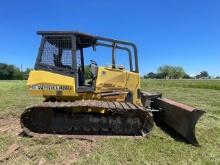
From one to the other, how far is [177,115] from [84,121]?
7.74 ft

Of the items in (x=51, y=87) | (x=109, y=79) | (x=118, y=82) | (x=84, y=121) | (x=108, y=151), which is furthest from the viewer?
(x=118, y=82)

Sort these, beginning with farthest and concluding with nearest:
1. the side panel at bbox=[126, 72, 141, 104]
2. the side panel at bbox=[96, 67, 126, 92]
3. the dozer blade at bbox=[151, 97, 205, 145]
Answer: the side panel at bbox=[126, 72, 141, 104]
the side panel at bbox=[96, 67, 126, 92]
the dozer blade at bbox=[151, 97, 205, 145]

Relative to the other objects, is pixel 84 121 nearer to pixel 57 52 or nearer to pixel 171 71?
pixel 57 52

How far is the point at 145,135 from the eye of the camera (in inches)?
295

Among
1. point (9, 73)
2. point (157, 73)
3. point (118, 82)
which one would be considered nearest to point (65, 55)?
point (118, 82)

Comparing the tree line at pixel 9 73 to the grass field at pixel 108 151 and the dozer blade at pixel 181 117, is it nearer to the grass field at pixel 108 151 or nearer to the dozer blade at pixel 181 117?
the dozer blade at pixel 181 117

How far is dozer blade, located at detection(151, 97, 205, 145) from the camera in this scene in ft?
23.6

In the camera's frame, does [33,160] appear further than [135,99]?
No

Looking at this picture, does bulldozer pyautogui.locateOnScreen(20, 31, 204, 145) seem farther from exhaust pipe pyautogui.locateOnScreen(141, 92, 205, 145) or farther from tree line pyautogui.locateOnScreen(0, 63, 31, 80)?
tree line pyautogui.locateOnScreen(0, 63, 31, 80)

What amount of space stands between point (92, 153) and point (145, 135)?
167 centimetres

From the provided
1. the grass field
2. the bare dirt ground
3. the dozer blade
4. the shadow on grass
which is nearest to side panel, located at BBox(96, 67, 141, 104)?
the dozer blade

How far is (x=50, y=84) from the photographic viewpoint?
7.71 m

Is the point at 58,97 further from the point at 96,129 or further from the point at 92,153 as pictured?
the point at 92,153

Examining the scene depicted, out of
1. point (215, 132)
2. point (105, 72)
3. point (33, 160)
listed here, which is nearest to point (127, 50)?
point (105, 72)
